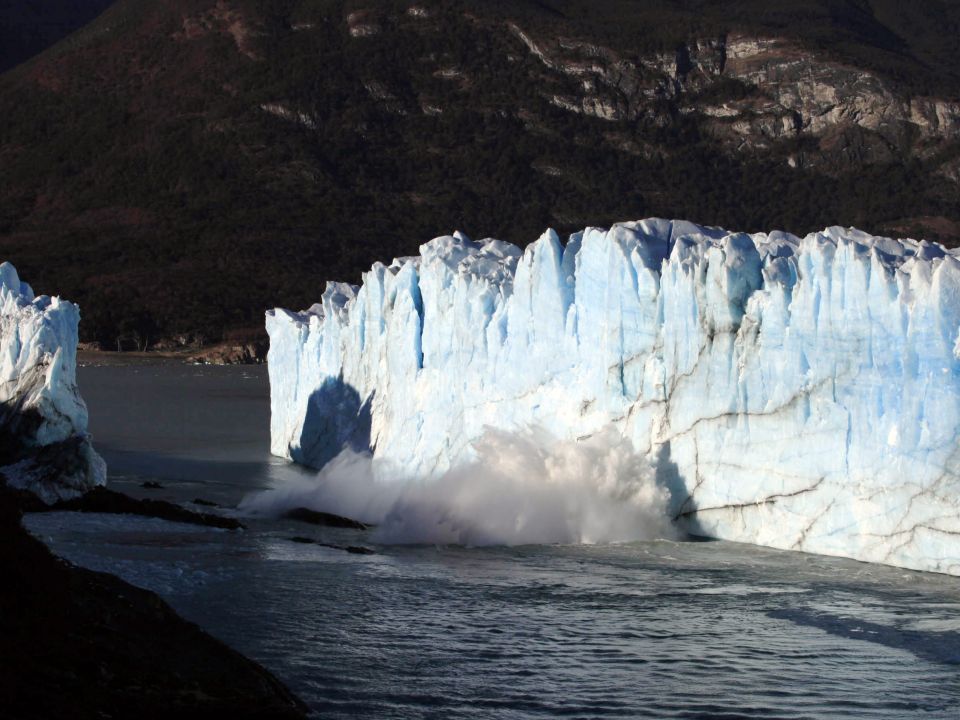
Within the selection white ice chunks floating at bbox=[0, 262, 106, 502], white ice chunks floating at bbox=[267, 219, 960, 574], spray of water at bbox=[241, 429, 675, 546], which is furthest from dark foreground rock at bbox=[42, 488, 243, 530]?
white ice chunks floating at bbox=[267, 219, 960, 574]

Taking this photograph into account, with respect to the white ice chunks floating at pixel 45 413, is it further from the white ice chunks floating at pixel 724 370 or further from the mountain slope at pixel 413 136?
the mountain slope at pixel 413 136

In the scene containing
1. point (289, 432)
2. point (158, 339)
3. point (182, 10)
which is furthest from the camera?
point (182, 10)

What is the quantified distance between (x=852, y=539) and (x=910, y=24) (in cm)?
14258

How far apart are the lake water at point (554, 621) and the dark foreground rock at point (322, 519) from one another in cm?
75

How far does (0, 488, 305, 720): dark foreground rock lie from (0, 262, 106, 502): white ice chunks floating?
11.2m

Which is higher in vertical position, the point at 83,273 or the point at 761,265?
the point at 83,273

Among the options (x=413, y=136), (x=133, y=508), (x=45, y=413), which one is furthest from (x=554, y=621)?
(x=413, y=136)

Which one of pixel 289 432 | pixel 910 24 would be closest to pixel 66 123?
pixel 910 24

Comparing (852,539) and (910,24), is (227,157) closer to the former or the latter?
(910,24)

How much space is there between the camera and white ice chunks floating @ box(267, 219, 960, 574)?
55.7 ft

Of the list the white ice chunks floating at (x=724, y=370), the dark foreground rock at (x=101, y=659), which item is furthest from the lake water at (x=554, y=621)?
the dark foreground rock at (x=101, y=659)

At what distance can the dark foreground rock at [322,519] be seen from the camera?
23719mm

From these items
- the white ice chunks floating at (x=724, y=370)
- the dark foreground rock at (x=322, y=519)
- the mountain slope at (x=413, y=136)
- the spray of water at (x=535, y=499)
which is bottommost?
the dark foreground rock at (x=322, y=519)

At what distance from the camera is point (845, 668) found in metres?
13.9
